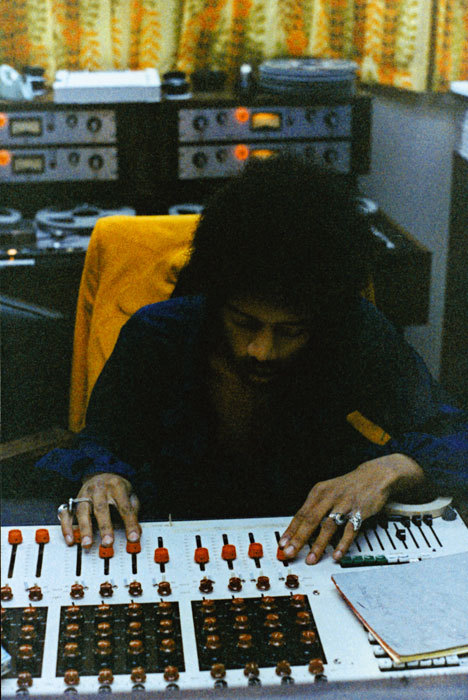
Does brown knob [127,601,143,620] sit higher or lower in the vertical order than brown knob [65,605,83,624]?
lower

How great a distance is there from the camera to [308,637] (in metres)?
0.72

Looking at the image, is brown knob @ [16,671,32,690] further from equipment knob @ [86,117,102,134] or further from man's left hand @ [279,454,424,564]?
equipment knob @ [86,117,102,134]

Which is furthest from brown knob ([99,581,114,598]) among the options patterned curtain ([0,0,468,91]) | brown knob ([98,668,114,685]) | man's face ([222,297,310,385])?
patterned curtain ([0,0,468,91])

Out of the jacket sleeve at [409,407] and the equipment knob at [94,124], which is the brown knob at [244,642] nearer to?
the jacket sleeve at [409,407]

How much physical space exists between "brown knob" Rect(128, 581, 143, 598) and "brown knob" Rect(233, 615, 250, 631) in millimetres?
98

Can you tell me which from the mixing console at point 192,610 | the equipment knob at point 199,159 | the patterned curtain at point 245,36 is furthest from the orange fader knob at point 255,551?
the patterned curtain at point 245,36

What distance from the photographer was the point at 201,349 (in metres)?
1.19

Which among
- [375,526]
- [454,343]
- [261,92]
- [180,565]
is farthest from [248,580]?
[454,343]

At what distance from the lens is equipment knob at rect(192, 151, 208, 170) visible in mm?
2039

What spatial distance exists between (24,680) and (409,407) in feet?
2.29

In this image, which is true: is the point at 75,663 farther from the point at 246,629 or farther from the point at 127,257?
the point at 127,257

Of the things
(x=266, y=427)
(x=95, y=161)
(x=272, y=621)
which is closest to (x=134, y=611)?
(x=272, y=621)

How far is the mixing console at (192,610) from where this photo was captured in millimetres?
678

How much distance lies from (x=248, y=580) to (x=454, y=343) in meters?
1.79
